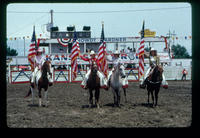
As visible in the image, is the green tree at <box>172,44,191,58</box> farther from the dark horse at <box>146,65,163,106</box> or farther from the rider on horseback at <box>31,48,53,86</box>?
the rider on horseback at <box>31,48,53,86</box>

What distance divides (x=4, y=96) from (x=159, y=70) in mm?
8054

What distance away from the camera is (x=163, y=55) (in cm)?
3484

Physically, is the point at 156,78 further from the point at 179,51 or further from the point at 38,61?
the point at 179,51

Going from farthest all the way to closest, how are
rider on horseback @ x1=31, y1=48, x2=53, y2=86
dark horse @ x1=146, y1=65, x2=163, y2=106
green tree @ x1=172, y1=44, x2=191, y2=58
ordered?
green tree @ x1=172, y1=44, x2=191, y2=58
rider on horseback @ x1=31, y1=48, x2=53, y2=86
dark horse @ x1=146, y1=65, x2=163, y2=106

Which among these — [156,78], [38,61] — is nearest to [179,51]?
[156,78]

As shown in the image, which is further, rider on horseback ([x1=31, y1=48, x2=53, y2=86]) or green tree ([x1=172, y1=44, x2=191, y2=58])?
green tree ([x1=172, y1=44, x2=191, y2=58])

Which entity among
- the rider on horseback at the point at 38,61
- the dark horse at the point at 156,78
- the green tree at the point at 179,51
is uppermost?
the green tree at the point at 179,51

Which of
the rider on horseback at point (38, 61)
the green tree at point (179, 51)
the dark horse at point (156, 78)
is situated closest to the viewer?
the dark horse at point (156, 78)

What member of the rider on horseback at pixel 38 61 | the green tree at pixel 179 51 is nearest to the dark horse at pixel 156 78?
the rider on horseback at pixel 38 61

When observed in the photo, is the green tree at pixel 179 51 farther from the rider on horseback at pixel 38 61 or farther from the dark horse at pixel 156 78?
the rider on horseback at pixel 38 61

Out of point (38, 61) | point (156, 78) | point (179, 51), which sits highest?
point (179, 51)

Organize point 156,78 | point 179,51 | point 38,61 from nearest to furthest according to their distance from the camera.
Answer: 1. point 156,78
2. point 38,61
3. point 179,51

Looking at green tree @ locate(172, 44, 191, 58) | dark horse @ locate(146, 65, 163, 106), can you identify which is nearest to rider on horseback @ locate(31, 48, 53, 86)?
dark horse @ locate(146, 65, 163, 106)
